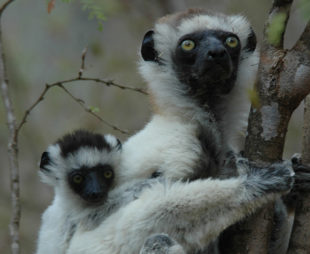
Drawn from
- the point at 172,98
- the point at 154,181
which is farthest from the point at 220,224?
the point at 172,98

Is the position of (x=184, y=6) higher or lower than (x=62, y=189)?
higher

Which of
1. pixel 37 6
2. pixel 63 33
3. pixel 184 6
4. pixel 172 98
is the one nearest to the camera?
pixel 172 98

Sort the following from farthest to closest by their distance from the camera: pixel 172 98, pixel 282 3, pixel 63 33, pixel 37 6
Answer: pixel 37 6
pixel 63 33
pixel 172 98
pixel 282 3

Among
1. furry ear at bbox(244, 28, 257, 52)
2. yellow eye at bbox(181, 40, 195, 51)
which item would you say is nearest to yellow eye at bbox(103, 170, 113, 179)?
yellow eye at bbox(181, 40, 195, 51)

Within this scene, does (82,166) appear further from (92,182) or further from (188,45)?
(188,45)

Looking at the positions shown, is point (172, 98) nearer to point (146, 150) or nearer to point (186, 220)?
point (146, 150)

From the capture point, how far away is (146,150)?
3834 millimetres

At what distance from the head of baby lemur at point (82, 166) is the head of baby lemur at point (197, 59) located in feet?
1.94

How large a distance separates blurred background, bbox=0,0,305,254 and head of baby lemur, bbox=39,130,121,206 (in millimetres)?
3574

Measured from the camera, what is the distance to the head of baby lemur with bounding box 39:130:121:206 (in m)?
4.15

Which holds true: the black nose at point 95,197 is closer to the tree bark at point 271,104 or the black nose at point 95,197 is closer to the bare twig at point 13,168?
the bare twig at point 13,168

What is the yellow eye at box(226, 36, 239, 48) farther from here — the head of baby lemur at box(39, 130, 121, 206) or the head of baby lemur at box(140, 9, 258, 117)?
the head of baby lemur at box(39, 130, 121, 206)

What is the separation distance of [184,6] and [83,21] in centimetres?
304

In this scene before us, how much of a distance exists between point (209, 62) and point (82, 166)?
1.37 m
